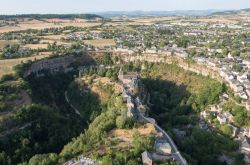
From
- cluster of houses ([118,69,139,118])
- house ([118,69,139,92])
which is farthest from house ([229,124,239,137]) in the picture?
house ([118,69,139,92])

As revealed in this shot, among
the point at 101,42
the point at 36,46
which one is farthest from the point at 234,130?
the point at 101,42

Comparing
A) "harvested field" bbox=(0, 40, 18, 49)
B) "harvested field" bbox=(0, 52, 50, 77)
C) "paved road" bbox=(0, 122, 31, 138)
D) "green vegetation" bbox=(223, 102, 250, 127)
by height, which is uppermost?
"harvested field" bbox=(0, 52, 50, 77)

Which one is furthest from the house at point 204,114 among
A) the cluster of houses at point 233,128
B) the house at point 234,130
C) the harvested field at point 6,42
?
the harvested field at point 6,42

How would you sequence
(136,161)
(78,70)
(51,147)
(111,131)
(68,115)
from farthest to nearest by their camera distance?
(78,70) → (68,115) → (51,147) → (111,131) → (136,161)

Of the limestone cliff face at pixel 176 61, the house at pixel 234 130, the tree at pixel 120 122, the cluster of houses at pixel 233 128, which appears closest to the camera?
the tree at pixel 120 122

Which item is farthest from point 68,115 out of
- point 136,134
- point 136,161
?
point 136,161

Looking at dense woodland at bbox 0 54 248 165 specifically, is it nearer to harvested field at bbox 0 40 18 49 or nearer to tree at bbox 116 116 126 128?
tree at bbox 116 116 126 128

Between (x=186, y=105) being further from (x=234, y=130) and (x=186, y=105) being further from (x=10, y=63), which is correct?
(x=10, y=63)

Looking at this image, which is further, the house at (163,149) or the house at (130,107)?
the house at (130,107)

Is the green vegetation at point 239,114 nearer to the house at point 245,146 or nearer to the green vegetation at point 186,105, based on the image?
the green vegetation at point 186,105

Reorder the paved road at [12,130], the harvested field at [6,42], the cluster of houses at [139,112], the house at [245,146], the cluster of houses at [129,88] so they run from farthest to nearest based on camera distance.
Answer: the harvested field at [6,42] → the cluster of houses at [129,88] → the paved road at [12,130] → the house at [245,146] → the cluster of houses at [139,112]

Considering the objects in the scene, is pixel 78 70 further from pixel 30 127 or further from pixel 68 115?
pixel 30 127
